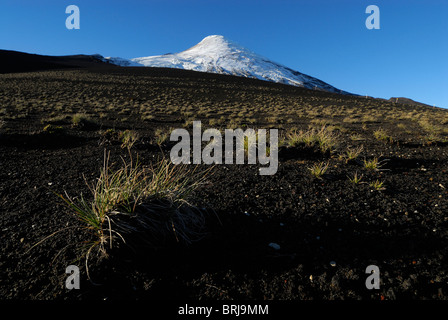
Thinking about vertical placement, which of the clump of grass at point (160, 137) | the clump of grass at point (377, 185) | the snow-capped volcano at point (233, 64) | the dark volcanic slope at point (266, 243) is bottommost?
the dark volcanic slope at point (266, 243)

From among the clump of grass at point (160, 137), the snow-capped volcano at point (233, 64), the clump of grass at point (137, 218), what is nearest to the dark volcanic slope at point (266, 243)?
the clump of grass at point (137, 218)

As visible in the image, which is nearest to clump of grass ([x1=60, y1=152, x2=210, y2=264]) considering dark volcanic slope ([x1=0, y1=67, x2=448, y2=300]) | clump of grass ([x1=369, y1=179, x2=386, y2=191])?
dark volcanic slope ([x1=0, y1=67, x2=448, y2=300])

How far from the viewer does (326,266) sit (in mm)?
1935

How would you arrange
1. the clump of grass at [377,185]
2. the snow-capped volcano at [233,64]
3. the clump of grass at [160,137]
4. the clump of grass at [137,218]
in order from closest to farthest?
the clump of grass at [137,218], the clump of grass at [377,185], the clump of grass at [160,137], the snow-capped volcano at [233,64]

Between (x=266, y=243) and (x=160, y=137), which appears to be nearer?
(x=266, y=243)

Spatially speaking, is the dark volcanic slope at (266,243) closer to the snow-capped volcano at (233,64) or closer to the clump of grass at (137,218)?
the clump of grass at (137,218)

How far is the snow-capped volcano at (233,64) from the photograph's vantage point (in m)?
99.2

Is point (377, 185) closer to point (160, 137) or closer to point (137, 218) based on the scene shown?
point (137, 218)

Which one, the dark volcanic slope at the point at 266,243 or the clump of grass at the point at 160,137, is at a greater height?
the clump of grass at the point at 160,137

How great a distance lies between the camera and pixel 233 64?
11050cm

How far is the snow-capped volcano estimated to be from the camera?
99250 mm

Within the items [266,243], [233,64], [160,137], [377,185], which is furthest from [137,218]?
[233,64]
